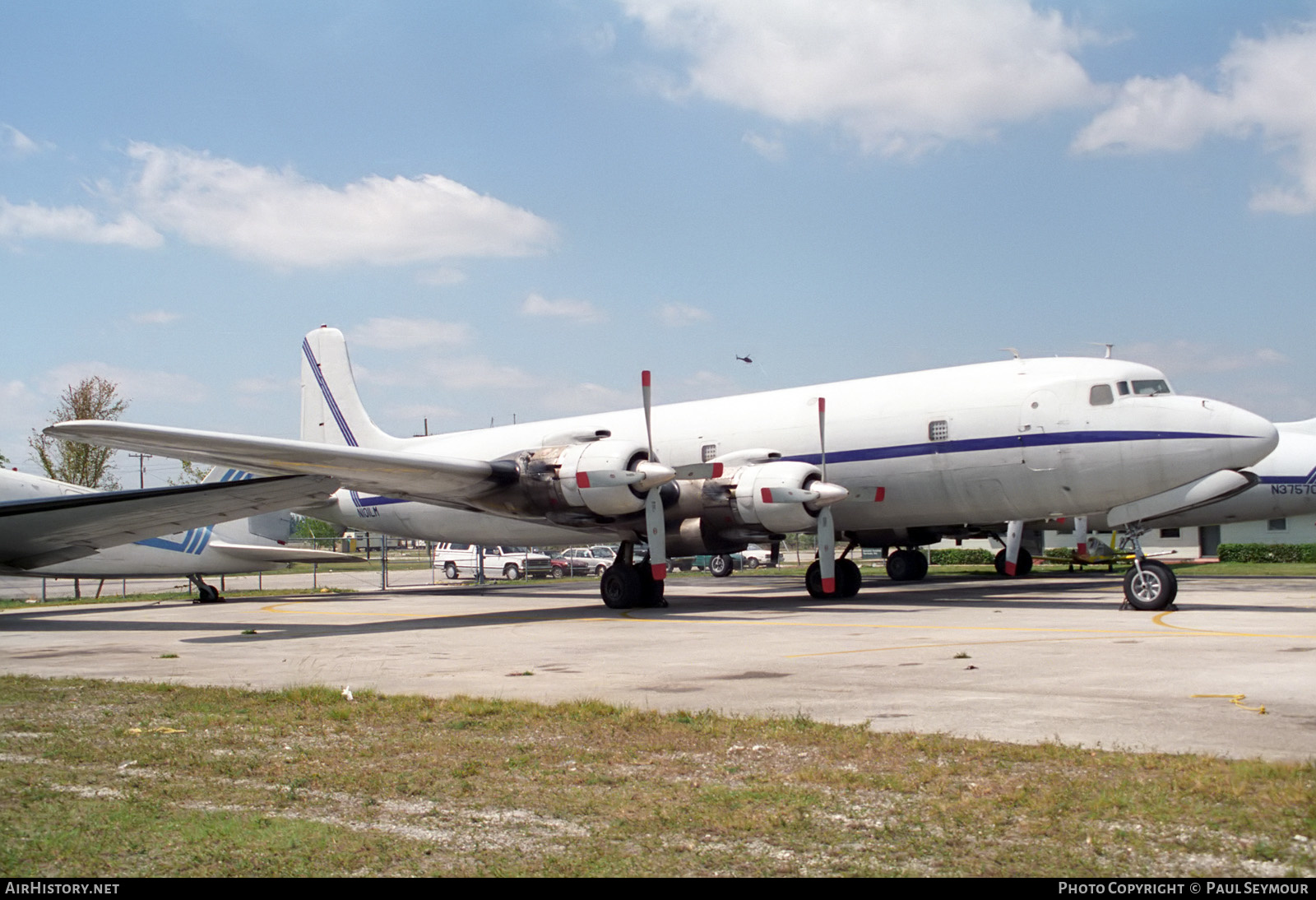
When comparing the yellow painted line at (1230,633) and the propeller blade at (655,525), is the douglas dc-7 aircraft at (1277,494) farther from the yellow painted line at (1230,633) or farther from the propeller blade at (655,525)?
the yellow painted line at (1230,633)

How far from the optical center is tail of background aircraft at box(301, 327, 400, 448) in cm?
2825

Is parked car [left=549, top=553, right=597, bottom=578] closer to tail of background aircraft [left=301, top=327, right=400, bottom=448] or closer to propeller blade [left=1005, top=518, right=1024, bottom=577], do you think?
tail of background aircraft [left=301, top=327, right=400, bottom=448]

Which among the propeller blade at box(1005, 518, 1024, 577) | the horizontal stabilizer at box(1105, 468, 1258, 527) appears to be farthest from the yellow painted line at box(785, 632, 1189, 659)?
the propeller blade at box(1005, 518, 1024, 577)

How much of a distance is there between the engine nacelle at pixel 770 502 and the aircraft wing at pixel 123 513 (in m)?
7.38

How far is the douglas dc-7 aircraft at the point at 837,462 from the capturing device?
17.1 metres

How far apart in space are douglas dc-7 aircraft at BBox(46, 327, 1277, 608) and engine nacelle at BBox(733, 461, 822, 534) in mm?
33

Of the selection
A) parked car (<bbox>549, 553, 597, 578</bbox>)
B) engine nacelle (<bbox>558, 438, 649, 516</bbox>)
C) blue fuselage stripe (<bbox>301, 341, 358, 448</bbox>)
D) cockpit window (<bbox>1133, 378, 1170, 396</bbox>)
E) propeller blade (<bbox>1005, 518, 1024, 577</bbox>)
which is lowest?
parked car (<bbox>549, 553, 597, 578</bbox>)

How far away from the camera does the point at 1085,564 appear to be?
121 feet

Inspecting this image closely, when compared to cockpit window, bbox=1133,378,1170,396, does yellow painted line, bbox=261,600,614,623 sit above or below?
below

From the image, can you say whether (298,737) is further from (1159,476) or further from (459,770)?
(1159,476)
